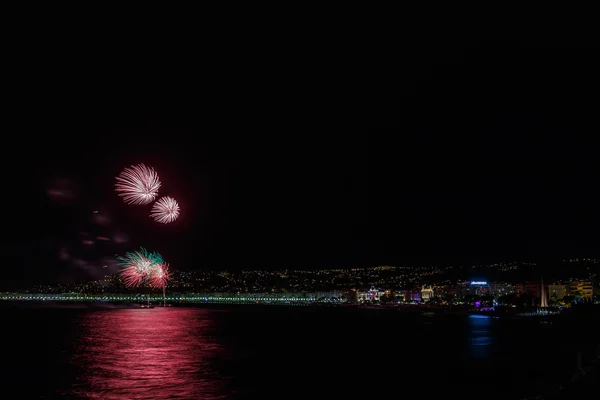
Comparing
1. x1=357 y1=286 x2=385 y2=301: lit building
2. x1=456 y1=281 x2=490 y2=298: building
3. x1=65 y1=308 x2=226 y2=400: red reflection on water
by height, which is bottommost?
x1=357 y1=286 x2=385 y2=301: lit building

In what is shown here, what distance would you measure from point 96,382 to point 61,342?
24920 mm

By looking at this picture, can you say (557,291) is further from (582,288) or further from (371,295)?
(371,295)

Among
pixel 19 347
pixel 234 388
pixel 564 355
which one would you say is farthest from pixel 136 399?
pixel 19 347

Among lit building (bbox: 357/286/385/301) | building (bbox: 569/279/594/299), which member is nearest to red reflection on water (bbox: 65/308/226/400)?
building (bbox: 569/279/594/299)

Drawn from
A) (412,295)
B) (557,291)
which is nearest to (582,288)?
(557,291)

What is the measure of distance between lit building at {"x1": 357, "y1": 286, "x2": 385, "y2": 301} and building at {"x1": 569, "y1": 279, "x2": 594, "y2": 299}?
61926 mm

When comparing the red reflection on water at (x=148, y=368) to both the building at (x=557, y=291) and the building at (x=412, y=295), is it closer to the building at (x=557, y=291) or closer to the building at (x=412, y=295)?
the building at (x=557, y=291)

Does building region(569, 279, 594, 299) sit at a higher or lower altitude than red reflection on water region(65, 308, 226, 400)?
lower

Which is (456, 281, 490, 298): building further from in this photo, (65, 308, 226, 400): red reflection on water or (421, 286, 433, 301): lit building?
(65, 308, 226, 400): red reflection on water

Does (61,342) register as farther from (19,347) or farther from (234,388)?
(234,388)

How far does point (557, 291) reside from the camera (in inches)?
5369

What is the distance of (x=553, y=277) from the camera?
148 m

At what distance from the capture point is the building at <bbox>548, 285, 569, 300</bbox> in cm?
13388

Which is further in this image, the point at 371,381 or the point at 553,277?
the point at 553,277
